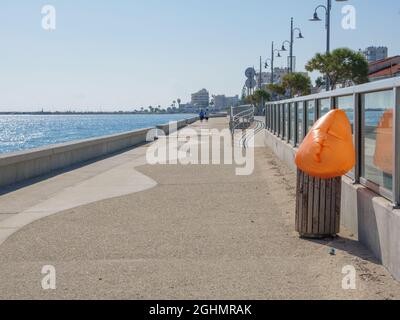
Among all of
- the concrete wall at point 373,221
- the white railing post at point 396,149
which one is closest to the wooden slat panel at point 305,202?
the concrete wall at point 373,221

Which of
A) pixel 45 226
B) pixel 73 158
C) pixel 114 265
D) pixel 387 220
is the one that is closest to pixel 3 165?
pixel 45 226

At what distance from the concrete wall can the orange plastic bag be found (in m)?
0.43

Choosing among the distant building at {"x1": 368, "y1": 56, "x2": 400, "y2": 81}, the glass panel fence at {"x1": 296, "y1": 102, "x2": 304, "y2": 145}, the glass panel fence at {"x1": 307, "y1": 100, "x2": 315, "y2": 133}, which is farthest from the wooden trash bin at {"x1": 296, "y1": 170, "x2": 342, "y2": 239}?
the distant building at {"x1": 368, "y1": 56, "x2": 400, "y2": 81}

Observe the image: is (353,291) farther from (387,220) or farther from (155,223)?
(155,223)

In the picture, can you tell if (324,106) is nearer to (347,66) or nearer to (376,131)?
(376,131)

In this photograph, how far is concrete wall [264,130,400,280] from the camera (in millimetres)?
5594

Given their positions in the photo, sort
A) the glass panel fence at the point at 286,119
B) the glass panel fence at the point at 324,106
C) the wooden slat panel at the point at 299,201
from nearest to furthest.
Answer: the wooden slat panel at the point at 299,201
the glass panel fence at the point at 324,106
the glass panel fence at the point at 286,119

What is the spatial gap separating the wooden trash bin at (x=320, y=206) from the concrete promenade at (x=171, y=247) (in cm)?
18

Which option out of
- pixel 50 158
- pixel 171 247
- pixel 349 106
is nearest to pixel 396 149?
pixel 349 106

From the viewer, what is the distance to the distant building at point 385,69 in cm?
6297

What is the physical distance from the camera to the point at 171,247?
6996 mm

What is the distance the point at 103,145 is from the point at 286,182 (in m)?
10.7

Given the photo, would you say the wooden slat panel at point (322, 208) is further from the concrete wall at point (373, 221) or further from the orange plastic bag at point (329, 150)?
the concrete wall at point (373, 221)

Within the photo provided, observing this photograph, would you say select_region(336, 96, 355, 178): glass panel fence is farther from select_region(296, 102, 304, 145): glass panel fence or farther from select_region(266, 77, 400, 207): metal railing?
select_region(296, 102, 304, 145): glass panel fence
